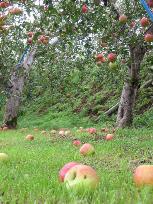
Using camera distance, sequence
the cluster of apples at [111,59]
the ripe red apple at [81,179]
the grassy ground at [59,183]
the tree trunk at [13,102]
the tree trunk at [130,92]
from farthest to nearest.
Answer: the tree trunk at [13,102] < the tree trunk at [130,92] < the cluster of apples at [111,59] < the ripe red apple at [81,179] < the grassy ground at [59,183]

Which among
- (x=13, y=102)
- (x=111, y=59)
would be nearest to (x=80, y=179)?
(x=111, y=59)

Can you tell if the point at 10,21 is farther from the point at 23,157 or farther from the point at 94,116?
the point at 23,157

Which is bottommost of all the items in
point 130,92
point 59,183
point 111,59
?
point 59,183

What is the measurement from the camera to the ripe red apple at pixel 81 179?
8.52 ft

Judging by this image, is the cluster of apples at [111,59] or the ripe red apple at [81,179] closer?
the ripe red apple at [81,179]

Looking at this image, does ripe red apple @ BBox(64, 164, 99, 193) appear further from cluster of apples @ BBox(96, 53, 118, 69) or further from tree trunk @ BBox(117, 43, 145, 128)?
tree trunk @ BBox(117, 43, 145, 128)

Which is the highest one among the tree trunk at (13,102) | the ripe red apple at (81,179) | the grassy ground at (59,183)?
the tree trunk at (13,102)

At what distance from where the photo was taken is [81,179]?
8.61 ft

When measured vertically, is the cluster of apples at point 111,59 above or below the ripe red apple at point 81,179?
above

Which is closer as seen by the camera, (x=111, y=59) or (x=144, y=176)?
(x=144, y=176)

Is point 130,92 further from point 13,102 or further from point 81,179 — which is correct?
point 81,179

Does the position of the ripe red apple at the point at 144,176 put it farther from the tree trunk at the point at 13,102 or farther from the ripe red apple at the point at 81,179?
the tree trunk at the point at 13,102

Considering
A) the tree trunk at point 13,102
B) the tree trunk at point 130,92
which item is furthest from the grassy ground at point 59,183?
the tree trunk at point 13,102

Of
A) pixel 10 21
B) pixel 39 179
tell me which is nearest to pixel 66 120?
pixel 10 21
